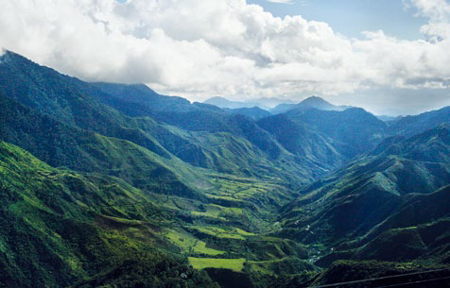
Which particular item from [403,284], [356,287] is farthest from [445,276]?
[356,287]

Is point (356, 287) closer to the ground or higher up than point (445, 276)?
closer to the ground

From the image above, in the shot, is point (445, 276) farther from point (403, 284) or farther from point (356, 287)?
point (356, 287)

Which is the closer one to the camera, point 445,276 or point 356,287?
point 445,276

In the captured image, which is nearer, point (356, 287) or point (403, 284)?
point (403, 284)
